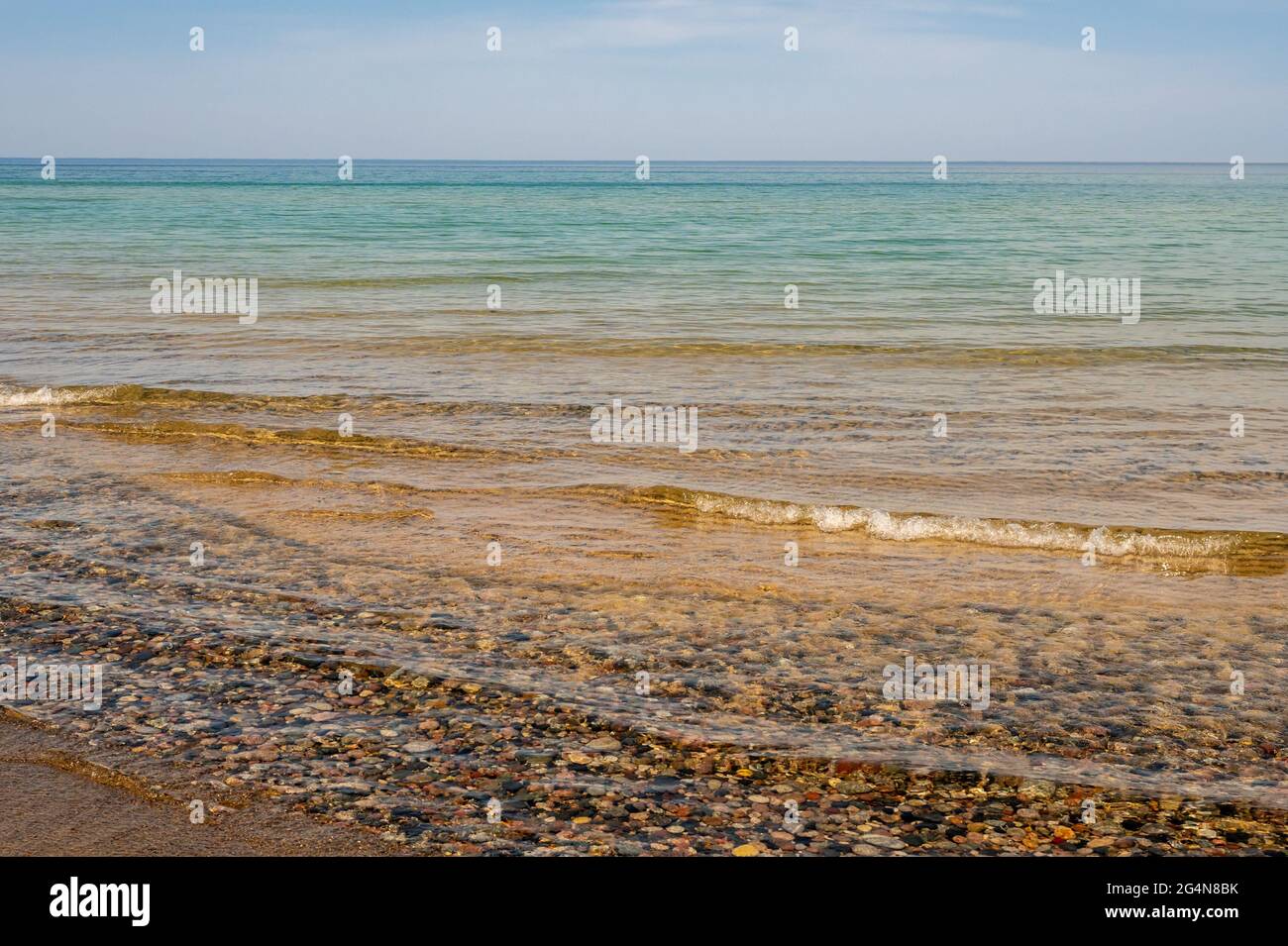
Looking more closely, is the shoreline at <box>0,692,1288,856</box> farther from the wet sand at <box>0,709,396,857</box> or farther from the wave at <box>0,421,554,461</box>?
the wave at <box>0,421,554,461</box>

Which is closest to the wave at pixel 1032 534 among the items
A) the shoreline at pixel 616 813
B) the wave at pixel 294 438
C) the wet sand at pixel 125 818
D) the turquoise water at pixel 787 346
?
the turquoise water at pixel 787 346

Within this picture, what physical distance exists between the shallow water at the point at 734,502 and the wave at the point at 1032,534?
0.09ft

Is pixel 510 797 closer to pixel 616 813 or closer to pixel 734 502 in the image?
pixel 616 813

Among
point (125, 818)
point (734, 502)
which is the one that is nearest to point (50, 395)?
point (734, 502)

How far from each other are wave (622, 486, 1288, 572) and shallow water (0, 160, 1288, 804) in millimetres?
27

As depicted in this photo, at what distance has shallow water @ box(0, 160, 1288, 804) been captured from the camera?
538cm

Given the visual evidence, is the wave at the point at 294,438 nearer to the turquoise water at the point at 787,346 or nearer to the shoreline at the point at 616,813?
the turquoise water at the point at 787,346

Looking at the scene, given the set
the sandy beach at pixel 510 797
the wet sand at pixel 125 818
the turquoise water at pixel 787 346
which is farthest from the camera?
the turquoise water at pixel 787 346

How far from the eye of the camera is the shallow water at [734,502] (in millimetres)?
5379

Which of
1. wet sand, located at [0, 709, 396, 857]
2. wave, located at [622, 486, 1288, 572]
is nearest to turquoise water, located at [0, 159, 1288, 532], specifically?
wave, located at [622, 486, 1288, 572]

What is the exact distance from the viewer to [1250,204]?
61219 millimetres

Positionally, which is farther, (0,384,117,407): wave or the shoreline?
(0,384,117,407): wave

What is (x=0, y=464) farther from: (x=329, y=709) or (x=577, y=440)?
(x=329, y=709)
